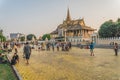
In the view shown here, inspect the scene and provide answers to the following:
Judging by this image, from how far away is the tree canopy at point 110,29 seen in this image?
62459 mm

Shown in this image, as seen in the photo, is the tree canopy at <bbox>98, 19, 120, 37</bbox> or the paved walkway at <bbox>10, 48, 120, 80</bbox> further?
the tree canopy at <bbox>98, 19, 120, 37</bbox>

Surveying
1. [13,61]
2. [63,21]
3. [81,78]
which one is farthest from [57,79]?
[63,21]

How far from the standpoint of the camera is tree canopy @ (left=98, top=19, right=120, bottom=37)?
62.5 m

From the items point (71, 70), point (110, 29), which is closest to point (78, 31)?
point (110, 29)

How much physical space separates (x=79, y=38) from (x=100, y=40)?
22.0 m

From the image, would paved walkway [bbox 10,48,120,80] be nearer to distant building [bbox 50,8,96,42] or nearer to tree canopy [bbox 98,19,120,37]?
tree canopy [bbox 98,19,120,37]

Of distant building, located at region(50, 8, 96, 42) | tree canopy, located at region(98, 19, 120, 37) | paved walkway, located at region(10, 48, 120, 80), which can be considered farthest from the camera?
distant building, located at region(50, 8, 96, 42)

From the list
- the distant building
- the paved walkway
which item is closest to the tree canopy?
the distant building

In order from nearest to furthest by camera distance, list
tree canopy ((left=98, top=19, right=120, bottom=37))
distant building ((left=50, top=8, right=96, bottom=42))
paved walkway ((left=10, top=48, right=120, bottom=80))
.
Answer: paved walkway ((left=10, top=48, right=120, bottom=80))
tree canopy ((left=98, top=19, right=120, bottom=37))
distant building ((left=50, top=8, right=96, bottom=42))

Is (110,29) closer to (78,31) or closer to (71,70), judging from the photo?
(78,31)

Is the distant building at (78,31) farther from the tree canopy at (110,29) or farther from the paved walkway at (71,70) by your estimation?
the paved walkway at (71,70)

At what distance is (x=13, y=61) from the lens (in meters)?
14.8

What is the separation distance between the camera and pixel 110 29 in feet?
209

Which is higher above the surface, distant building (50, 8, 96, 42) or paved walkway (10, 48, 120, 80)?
distant building (50, 8, 96, 42)
